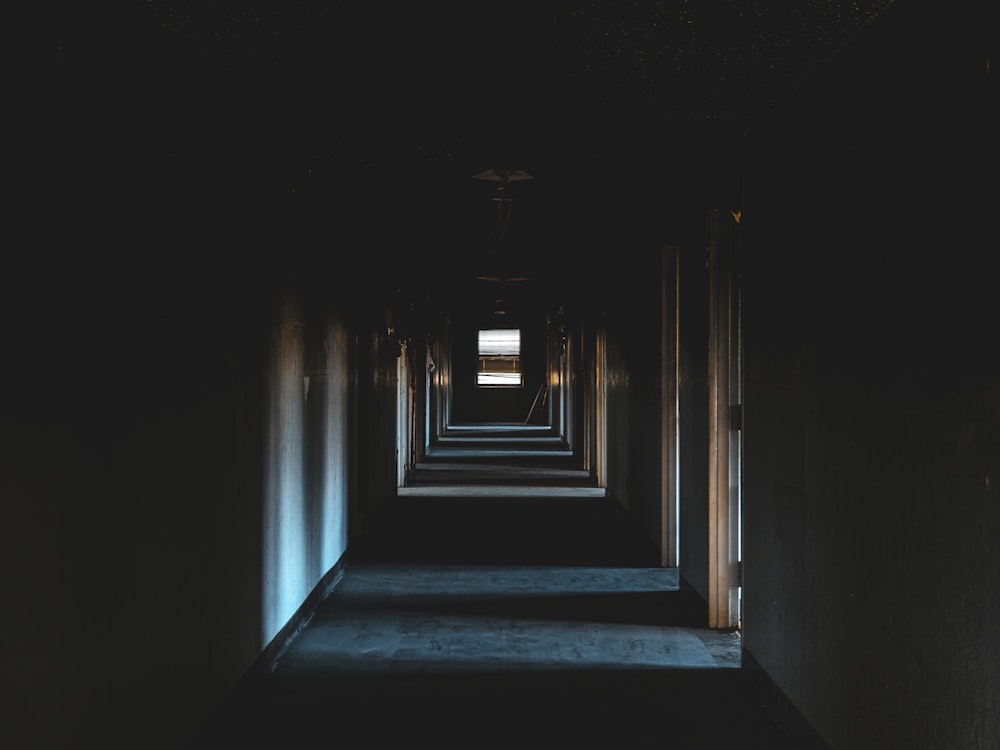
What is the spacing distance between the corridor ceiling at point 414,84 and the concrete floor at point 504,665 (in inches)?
73.1

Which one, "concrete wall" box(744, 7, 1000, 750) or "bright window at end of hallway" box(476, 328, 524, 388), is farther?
"bright window at end of hallway" box(476, 328, 524, 388)

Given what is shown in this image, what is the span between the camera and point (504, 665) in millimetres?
4633

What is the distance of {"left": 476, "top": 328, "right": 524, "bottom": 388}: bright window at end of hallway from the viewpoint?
28.8m

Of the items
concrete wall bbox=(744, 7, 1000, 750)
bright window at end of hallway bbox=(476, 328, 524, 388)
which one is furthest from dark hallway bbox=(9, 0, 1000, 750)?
bright window at end of hallway bbox=(476, 328, 524, 388)

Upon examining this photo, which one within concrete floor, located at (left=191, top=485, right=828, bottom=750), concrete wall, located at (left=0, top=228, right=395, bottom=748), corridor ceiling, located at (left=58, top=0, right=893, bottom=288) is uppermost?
corridor ceiling, located at (left=58, top=0, right=893, bottom=288)

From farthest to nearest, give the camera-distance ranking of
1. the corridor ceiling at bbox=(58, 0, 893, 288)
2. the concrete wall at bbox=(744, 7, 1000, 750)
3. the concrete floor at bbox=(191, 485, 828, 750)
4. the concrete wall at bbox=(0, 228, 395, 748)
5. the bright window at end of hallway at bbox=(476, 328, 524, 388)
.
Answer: the bright window at end of hallway at bbox=(476, 328, 524, 388), the concrete floor at bbox=(191, 485, 828, 750), the corridor ceiling at bbox=(58, 0, 893, 288), the concrete wall at bbox=(744, 7, 1000, 750), the concrete wall at bbox=(0, 228, 395, 748)

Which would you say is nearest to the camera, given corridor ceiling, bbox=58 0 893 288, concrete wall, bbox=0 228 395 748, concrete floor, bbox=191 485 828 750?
concrete wall, bbox=0 228 395 748

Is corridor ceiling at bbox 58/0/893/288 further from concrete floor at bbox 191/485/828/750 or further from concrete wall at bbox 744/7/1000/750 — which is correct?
concrete floor at bbox 191/485/828/750

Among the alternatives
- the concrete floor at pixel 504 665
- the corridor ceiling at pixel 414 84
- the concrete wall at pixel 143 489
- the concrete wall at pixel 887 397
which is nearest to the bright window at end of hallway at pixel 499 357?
the concrete floor at pixel 504 665

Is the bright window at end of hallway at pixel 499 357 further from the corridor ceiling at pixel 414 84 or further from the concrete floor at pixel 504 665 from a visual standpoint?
the corridor ceiling at pixel 414 84

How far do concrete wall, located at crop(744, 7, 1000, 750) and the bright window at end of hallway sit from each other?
80.8 feet

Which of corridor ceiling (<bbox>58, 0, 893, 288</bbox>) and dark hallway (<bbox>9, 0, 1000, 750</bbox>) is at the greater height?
corridor ceiling (<bbox>58, 0, 893, 288</bbox>)

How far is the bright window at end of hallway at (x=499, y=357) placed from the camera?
2878cm

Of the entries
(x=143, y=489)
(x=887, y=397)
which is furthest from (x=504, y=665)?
(x=887, y=397)
